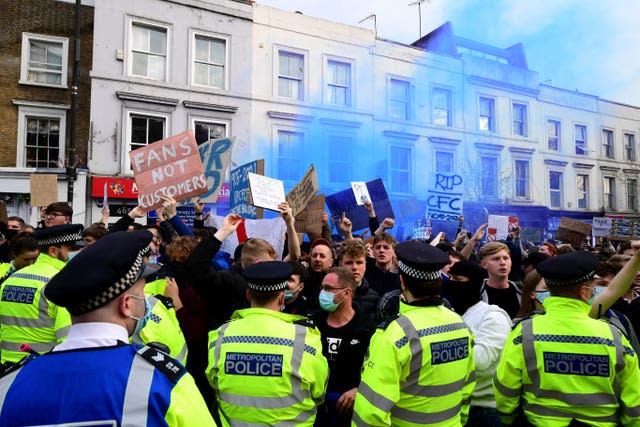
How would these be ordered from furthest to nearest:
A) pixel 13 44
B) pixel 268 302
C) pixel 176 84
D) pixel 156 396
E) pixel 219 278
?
pixel 176 84
pixel 13 44
pixel 219 278
pixel 268 302
pixel 156 396

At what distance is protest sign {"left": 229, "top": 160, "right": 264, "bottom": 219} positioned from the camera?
7.79m

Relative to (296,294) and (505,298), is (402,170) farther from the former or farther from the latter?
(296,294)

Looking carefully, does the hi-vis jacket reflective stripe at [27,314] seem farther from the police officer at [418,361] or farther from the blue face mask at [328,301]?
the police officer at [418,361]

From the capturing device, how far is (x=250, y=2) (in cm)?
1827

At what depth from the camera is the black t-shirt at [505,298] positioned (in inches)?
174

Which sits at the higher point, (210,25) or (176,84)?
(210,25)

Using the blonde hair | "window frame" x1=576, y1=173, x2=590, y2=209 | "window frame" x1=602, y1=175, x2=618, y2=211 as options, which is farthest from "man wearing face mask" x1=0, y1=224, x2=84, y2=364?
"window frame" x1=602, y1=175, x2=618, y2=211

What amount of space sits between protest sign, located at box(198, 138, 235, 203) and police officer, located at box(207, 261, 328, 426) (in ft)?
17.5

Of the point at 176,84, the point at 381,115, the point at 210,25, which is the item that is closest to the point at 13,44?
the point at 176,84

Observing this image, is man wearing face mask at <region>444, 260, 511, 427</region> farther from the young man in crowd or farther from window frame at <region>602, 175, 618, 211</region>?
window frame at <region>602, 175, 618, 211</region>

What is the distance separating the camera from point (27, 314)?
3812 millimetres

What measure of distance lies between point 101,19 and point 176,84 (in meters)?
3.02

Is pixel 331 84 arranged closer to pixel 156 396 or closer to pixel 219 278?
pixel 219 278

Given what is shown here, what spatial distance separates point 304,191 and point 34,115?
1251 cm
